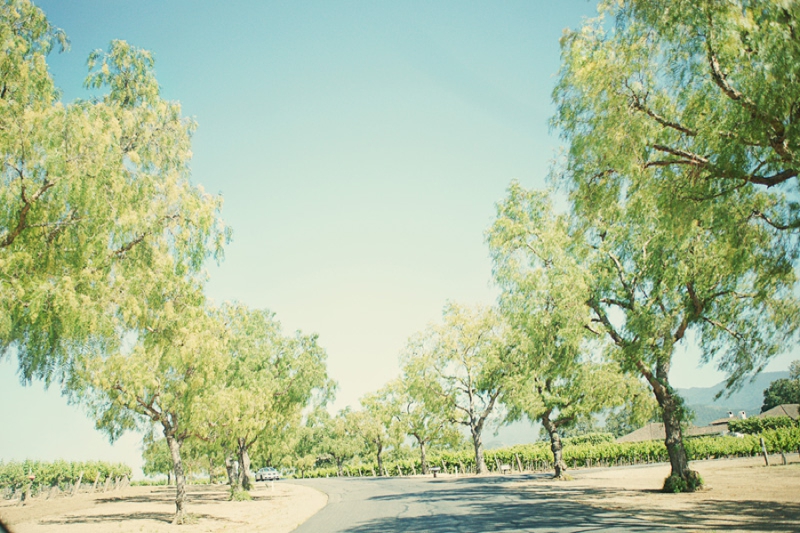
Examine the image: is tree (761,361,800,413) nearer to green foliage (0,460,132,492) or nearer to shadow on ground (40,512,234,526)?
shadow on ground (40,512,234,526)

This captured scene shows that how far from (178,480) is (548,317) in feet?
46.7

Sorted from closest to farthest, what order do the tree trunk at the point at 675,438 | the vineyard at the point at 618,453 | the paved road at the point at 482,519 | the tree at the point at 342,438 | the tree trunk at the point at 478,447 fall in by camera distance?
the paved road at the point at 482,519 < the tree trunk at the point at 675,438 < the vineyard at the point at 618,453 < the tree trunk at the point at 478,447 < the tree at the point at 342,438

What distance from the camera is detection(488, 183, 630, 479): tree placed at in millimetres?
16062

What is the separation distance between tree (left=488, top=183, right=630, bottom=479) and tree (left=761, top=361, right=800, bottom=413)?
242 feet

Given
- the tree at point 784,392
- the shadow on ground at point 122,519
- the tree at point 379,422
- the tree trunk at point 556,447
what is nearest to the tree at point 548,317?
the tree trunk at point 556,447

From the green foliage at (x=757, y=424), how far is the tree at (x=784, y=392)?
26775mm

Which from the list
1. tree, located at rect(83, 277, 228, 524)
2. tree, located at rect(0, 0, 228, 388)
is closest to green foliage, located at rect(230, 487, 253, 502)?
tree, located at rect(83, 277, 228, 524)

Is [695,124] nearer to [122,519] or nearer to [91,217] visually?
[91,217]

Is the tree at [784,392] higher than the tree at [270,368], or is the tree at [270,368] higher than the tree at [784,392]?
the tree at [270,368]

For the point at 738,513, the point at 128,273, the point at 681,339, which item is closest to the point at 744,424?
the point at 681,339

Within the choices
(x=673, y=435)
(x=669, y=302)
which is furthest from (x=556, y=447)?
(x=669, y=302)

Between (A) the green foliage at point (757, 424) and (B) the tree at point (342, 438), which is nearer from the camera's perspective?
(A) the green foliage at point (757, 424)

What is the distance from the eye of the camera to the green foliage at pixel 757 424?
51812mm

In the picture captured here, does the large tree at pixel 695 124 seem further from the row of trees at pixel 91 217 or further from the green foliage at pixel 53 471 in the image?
the green foliage at pixel 53 471
